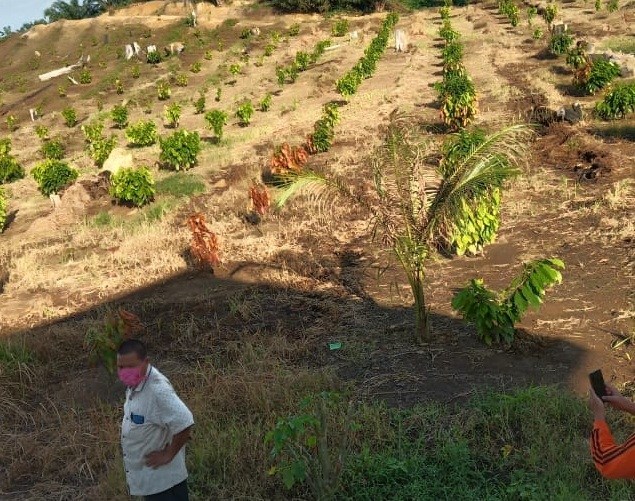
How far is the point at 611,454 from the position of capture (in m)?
2.61

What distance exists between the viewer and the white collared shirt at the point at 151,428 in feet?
10.4

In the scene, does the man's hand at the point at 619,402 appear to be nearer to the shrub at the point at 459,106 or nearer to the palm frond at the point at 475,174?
the palm frond at the point at 475,174

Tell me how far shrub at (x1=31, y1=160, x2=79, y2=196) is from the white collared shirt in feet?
38.6

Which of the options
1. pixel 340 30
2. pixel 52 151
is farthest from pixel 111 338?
pixel 340 30

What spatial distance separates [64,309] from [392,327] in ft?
14.8

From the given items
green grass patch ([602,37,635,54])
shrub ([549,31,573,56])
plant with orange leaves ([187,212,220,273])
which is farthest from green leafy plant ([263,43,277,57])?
plant with orange leaves ([187,212,220,273])

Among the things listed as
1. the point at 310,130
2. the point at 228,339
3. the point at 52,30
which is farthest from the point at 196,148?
the point at 52,30

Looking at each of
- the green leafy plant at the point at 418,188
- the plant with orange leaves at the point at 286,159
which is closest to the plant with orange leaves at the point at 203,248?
the green leafy plant at the point at 418,188

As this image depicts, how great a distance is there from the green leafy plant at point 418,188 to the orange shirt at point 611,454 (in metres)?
Result: 3.21

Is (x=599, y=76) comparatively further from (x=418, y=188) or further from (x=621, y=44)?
(x=418, y=188)

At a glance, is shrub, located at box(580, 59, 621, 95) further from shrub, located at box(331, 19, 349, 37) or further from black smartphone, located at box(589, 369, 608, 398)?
shrub, located at box(331, 19, 349, 37)

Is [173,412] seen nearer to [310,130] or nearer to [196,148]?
[196,148]

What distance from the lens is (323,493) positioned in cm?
385

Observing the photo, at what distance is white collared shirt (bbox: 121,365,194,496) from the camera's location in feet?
10.4
